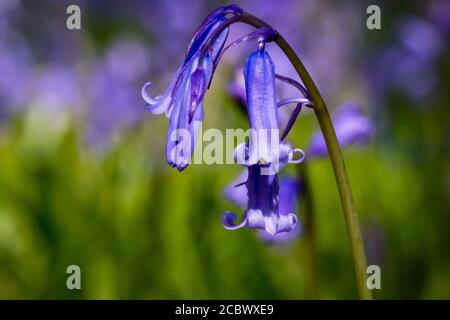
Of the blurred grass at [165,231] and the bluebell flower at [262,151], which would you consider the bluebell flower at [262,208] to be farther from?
the blurred grass at [165,231]

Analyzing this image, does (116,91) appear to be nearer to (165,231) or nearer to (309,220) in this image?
(165,231)

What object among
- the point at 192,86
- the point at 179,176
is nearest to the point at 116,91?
the point at 179,176

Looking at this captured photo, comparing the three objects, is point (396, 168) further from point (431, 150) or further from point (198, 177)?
point (198, 177)

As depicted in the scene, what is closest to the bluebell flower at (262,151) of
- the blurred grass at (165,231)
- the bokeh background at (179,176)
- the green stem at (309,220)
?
the green stem at (309,220)

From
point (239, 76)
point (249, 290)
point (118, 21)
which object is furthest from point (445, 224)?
point (118, 21)

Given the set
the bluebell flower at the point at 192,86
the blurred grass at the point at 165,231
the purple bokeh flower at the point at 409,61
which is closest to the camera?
the bluebell flower at the point at 192,86
